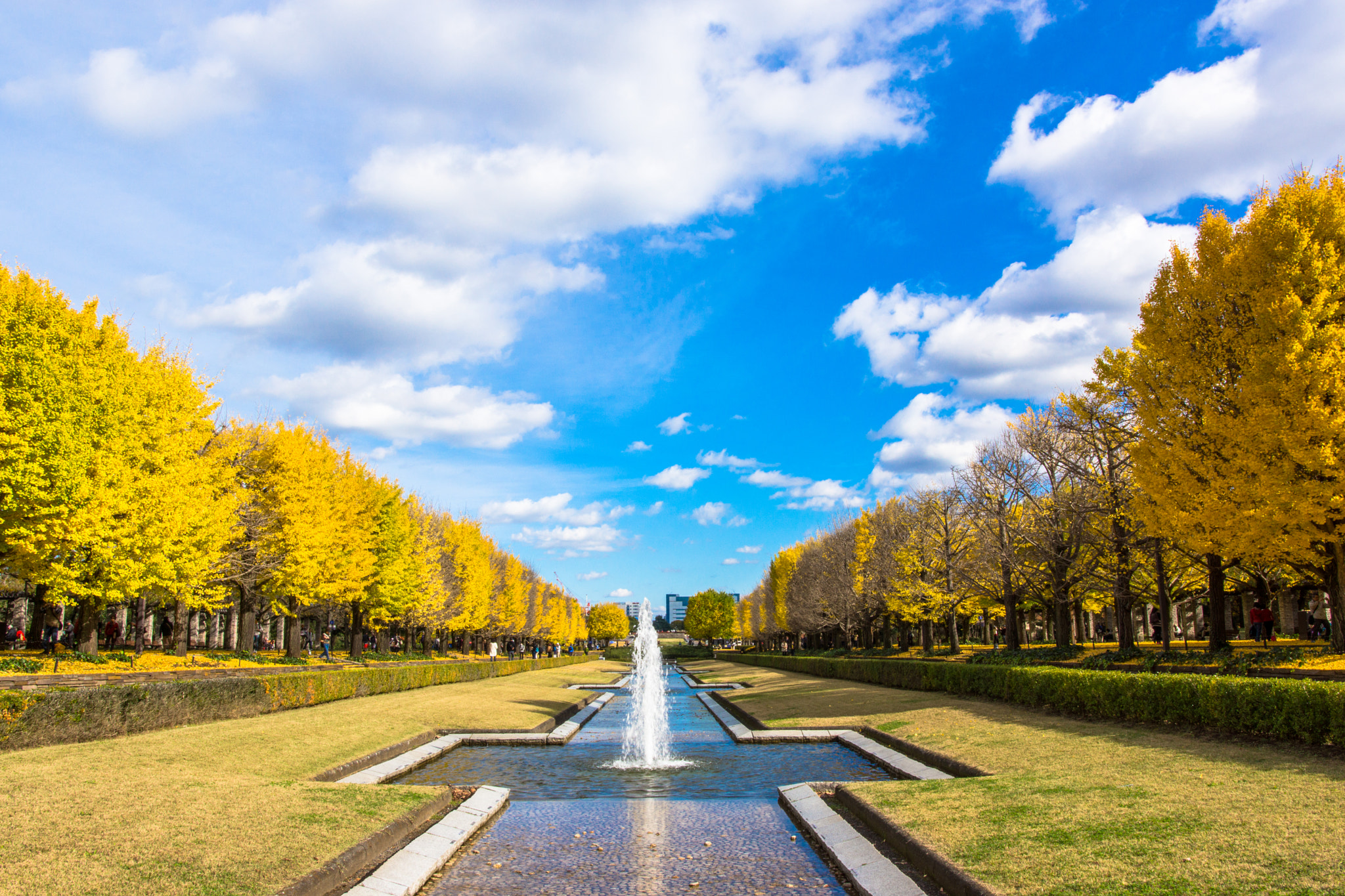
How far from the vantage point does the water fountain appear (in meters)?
14.9

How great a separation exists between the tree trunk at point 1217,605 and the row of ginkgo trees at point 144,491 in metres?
30.4

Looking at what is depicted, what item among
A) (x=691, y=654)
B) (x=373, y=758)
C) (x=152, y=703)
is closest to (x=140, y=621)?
(x=152, y=703)

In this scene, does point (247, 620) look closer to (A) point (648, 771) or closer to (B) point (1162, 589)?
(A) point (648, 771)

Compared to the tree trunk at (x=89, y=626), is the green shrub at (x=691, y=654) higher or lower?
lower

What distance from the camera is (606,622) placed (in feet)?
→ 540

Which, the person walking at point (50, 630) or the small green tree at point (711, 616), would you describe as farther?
the small green tree at point (711, 616)

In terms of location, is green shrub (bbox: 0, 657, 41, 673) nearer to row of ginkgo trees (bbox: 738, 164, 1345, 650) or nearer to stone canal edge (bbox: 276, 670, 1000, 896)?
stone canal edge (bbox: 276, 670, 1000, 896)

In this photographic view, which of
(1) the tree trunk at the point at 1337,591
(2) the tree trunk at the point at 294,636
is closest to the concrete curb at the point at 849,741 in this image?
(1) the tree trunk at the point at 1337,591

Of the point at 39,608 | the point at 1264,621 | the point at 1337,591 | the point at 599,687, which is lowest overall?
the point at 599,687

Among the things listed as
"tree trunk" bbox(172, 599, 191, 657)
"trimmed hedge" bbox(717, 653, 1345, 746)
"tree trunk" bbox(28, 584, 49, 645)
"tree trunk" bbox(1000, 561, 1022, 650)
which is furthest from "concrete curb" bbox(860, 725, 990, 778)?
"tree trunk" bbox(172, 599, 191, 657)

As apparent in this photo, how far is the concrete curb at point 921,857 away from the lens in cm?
636

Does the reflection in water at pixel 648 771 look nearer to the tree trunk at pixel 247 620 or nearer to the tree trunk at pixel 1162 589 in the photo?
the tree trunk at pixel 1162 589

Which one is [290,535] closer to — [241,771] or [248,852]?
[241,771]

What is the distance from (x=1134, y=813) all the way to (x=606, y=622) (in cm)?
16127
